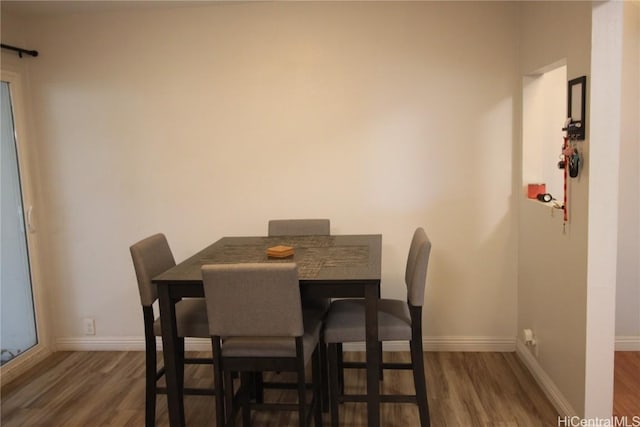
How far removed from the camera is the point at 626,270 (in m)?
3.64

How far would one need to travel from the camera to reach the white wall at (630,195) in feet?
11.5

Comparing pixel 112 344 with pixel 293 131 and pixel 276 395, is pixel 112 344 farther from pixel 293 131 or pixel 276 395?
pixel 293 131

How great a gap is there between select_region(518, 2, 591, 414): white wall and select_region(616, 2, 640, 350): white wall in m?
0.51

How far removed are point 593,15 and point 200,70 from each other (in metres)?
2.50

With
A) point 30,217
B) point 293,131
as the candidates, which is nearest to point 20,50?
point 30,217

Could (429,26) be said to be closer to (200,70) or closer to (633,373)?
(200,70)

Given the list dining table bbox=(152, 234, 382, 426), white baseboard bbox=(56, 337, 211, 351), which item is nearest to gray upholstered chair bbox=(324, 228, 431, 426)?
dining table bbox=(152, 234, 382, 426)

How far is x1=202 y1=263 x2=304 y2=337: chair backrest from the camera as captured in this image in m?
2.30

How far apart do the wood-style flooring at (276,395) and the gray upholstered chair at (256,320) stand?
25.2 inches

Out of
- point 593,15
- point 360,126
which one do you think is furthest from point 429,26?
point 593,15

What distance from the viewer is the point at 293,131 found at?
3734 mm

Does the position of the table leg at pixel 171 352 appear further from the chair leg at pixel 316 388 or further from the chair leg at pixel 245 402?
the chair leg at pixel 316 388

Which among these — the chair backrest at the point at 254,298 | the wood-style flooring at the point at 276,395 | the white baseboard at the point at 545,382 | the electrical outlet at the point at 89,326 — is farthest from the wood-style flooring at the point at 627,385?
the electrical outlet at the point at 89,326

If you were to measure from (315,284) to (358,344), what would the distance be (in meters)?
1.57
